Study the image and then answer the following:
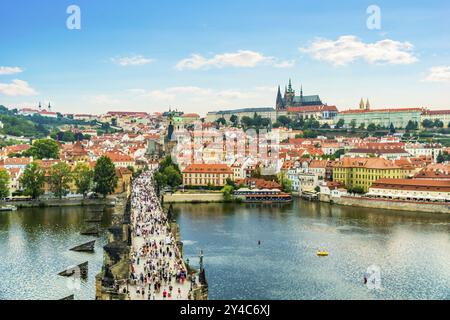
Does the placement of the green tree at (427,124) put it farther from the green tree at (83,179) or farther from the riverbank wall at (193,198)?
the green tree at (83,179)

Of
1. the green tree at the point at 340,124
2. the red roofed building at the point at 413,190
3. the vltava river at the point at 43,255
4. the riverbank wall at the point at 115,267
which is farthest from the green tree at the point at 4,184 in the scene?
the green tree at the point at 340,124

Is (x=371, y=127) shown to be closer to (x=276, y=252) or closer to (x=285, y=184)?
(x=285, y=184)

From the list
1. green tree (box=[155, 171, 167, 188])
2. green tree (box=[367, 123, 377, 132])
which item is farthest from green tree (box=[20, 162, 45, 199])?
green tree (box=[367, 123, 377, 132])

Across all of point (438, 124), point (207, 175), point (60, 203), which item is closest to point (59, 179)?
point (60, 203)

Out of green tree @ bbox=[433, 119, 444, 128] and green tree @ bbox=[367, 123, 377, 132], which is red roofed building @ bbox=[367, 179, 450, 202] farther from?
green tree @ bbox=[433, 119, 444, 128]
